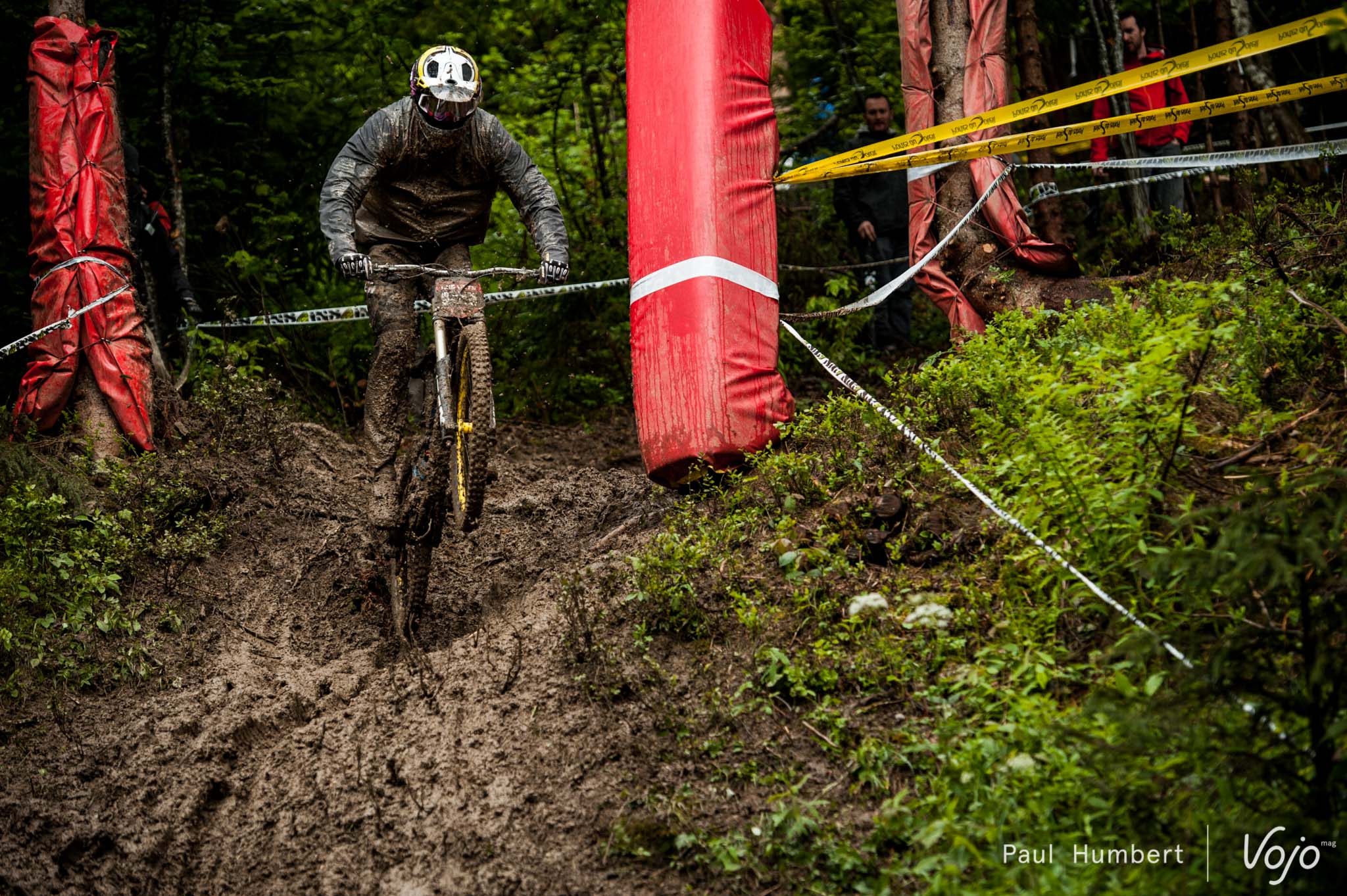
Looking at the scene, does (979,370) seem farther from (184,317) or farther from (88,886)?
(184,317)

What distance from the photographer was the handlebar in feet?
20.5

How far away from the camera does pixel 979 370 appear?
6.31 metres

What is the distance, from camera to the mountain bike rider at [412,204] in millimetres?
6516

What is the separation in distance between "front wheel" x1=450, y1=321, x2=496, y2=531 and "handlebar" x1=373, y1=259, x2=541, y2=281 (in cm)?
29

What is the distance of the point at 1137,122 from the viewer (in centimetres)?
656

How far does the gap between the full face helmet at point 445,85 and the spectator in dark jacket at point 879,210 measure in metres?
4.50

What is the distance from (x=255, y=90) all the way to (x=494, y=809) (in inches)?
344

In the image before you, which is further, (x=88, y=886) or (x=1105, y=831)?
(x=88, y=886)

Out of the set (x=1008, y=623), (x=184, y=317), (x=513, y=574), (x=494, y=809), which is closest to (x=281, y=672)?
(x=513, y=574)

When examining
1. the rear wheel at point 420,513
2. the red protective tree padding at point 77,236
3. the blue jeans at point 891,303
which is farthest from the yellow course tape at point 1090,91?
the red protective tree padding at point 77,236

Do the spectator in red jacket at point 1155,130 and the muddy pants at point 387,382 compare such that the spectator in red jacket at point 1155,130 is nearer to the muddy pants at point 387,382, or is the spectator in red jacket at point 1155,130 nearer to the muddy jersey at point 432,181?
the muddy jersey at point 432,181

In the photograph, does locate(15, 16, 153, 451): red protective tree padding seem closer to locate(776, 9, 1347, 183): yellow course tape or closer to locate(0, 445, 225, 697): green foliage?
locate(0, 445, 225, 697): green foliage

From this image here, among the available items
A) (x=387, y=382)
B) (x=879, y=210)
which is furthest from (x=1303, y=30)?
(x=387, y=382)

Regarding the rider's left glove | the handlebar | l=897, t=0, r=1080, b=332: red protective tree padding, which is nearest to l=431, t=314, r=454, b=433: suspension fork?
the handlebar
